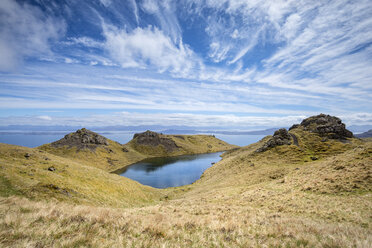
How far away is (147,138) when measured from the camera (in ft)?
634

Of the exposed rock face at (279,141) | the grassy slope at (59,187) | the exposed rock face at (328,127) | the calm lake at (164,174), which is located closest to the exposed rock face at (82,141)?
the calm lake at (164,174)

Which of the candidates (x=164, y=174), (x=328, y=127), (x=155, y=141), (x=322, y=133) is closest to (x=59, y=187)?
(x=164, y=174)

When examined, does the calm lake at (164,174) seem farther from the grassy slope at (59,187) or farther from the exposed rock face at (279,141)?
the exposed rock face at (279,141)

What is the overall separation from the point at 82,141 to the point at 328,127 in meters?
148

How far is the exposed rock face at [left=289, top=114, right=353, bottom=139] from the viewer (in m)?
65.8

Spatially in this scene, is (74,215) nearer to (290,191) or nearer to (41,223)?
(41,223)

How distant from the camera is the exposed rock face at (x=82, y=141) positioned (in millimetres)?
117312

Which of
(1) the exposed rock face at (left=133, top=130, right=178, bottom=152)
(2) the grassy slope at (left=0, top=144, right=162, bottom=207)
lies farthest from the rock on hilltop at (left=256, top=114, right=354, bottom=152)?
(1) the exposed rock face at (left=133, top=130, right=178, bottom=152)

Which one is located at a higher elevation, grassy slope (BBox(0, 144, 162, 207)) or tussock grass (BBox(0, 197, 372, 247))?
tussock grass (BBox(0, 197, 372, 247))

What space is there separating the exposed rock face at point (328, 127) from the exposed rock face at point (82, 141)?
136m

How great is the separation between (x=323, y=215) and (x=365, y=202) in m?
4.82

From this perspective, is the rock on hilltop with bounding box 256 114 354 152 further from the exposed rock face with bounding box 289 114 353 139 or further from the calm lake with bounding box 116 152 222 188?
the calm lake with bounding box 116 152 222 188

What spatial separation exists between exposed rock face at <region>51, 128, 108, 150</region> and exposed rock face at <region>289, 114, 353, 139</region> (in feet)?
445

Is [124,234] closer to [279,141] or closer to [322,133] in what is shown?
[279,141]
